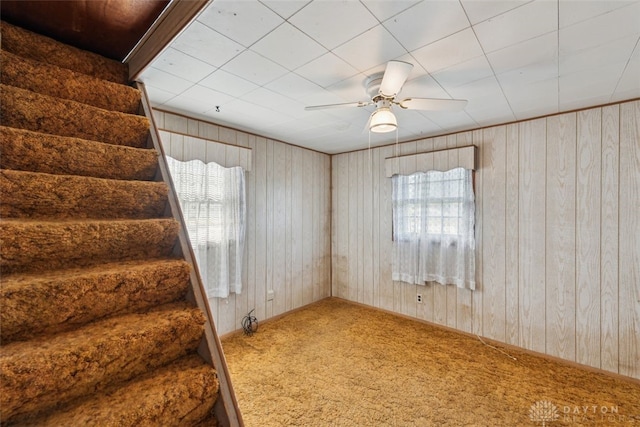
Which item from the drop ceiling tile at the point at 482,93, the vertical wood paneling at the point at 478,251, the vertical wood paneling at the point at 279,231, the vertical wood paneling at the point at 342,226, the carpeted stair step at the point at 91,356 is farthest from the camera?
the vertical wood paneling at the point at 342,226

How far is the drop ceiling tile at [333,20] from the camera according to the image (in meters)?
1.34

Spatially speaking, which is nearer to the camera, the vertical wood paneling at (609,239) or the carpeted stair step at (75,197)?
the carpeted stair step at (75,197)

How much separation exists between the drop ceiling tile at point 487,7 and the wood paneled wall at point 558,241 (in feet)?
6.65

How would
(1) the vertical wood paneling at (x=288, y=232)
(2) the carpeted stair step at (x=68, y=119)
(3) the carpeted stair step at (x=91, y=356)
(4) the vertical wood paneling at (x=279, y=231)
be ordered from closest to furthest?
(3) the carpeted stair step at (x=91, y=356) → (2) the carpeted stair step at (x=68, y=119) → (4) the vertical wood paneling at (x=279, y=231) → (1) the vertical wood paneling at (x=288, y=232)

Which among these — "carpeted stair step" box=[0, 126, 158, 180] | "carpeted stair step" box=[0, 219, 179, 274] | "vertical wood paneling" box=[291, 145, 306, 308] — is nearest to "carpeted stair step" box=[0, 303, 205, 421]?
"carpeted stair step" box=[0, 219, 179, 274]

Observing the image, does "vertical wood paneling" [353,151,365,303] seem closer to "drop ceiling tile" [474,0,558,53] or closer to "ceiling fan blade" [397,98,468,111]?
"ceiling fan blade" [397,98,468,111]

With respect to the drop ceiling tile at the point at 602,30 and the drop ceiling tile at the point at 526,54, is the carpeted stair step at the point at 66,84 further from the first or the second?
the drop ceiling tile at the point at 602,30

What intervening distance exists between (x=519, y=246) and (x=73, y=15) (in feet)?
13.1

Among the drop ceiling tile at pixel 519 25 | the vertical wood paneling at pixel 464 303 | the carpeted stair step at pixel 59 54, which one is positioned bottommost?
the vertical wood paneling at pixel 464 303

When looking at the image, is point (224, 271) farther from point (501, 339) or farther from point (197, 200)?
point (501, 339)

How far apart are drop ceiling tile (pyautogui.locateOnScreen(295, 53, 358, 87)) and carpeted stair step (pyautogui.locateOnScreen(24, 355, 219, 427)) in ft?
5.93

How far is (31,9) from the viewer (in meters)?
1.38

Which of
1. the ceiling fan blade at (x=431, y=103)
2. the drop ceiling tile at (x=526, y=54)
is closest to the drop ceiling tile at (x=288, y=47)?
the ceiling fan blade at (x=431, y=103)

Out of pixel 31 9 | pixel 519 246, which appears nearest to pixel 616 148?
pixel 519 246
